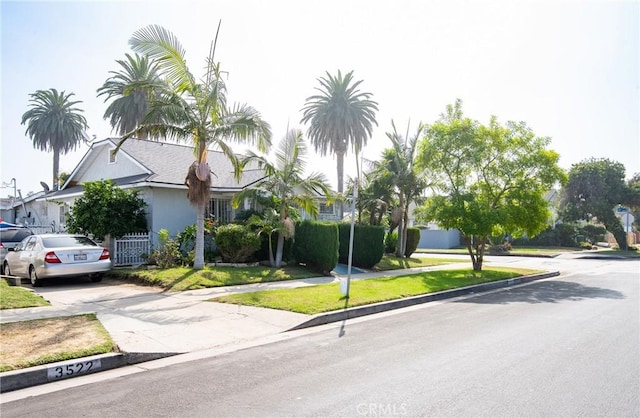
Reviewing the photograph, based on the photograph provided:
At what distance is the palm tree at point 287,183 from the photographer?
1641cm

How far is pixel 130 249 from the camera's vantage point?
16.2 m

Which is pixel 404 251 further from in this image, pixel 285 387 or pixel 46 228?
pixel 285 387

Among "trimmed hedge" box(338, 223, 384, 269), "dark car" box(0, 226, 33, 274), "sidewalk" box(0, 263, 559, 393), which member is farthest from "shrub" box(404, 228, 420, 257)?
"dark car" box(0, 226, 33, 274)

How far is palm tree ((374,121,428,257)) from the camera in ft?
74.8

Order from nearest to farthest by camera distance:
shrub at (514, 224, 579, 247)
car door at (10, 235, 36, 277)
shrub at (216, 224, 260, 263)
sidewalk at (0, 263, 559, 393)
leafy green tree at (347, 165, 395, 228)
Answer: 1. sidewalk at (0, 263, 559, 393)
2. car door at (10, 235, 36, 277)
3. shrub at (216, 224, 260, 263)
4. leafy green tree at (347, 165, 395, 228)
5. shrub at (514, 224, 579, 247)

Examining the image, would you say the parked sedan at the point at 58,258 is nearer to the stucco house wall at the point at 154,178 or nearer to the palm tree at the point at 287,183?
the stucco house wall at the point at 154,178

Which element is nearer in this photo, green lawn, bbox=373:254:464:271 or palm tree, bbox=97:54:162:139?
green lawn, bbox=373:254:464:271

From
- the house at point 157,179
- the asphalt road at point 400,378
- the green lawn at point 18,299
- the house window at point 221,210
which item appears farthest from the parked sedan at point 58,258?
the asphalt road at point 400,378

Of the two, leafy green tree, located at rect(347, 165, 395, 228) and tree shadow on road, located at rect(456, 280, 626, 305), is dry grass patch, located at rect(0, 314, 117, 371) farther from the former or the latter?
leafy green tree, located at rect(347, 165, 395, 228)

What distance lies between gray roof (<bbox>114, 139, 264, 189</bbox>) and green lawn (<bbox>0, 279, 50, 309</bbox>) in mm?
6401

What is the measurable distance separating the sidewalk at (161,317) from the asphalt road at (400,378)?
1.83 ft

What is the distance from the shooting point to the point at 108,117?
37.1 m

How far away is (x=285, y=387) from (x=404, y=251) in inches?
772

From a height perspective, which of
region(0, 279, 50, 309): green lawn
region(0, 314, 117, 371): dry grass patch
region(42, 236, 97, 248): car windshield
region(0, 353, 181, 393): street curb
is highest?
region(42, 236, 97, 248): car windshield
